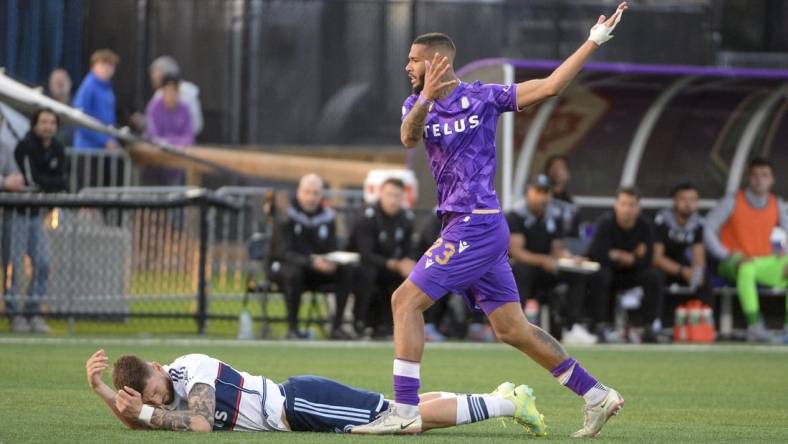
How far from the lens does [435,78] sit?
7.83 meters

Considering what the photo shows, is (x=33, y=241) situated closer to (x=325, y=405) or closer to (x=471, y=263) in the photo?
(x=325, y=405)

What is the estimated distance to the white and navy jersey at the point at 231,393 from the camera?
7.75 metres

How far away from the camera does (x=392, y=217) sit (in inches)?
688

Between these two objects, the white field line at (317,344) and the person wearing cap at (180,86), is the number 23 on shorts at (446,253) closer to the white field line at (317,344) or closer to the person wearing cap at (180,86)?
the white field line at (317,344)

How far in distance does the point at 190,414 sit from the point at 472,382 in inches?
158

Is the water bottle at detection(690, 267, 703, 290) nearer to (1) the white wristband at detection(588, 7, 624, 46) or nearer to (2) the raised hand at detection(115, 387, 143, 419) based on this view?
(1) the white wristband at detection(588, 7, 624, 46)

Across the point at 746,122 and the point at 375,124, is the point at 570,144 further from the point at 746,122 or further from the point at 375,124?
the point at 375,124

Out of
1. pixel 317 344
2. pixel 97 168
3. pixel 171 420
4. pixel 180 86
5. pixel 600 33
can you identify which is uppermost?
pixel 600 33

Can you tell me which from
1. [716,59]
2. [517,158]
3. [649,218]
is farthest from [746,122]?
[716,59]

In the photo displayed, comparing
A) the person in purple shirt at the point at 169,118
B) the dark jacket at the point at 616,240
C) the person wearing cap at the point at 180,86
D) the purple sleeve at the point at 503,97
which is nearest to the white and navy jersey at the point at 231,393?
the purple sleeve at the point at 503,97

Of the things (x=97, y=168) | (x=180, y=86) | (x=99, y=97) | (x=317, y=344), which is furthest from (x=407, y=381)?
(x=180, y=86)

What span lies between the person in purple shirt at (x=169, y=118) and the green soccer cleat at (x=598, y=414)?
14.8 m

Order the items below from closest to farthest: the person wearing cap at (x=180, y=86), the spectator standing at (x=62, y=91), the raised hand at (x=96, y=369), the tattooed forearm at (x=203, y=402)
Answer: the raised hand at (x=96, y=369) < the tattooed forearm at (x=203, y=402) < the spectator standing at (x=62, y=91) < the person wearing cap at (x=180, y=86)

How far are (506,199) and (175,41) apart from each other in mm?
7773
